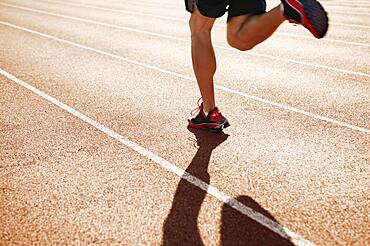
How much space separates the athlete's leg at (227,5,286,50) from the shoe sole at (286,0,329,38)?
124 mm

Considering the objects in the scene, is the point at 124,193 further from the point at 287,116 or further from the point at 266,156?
the point at 287,116

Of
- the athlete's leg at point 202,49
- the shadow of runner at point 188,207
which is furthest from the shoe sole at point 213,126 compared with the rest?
the athlete's leg at point 202,49

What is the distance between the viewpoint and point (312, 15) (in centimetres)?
213

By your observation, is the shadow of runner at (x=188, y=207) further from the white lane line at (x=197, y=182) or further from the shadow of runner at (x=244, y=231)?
the shadow of runner at (x=244, y=231)

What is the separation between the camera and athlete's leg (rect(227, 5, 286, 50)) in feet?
7.48

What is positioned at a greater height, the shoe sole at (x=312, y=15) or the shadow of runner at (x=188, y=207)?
the shoe sole at (x=312, y=15)

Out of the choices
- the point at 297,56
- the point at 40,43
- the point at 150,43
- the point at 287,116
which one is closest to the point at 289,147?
the point at 287,116

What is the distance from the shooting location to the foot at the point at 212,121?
311 centimetres

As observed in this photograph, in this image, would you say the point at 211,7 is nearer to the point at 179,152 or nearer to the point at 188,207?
the point at 179,152

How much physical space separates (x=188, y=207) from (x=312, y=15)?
1403 mm

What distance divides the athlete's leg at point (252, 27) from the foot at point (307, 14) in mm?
72

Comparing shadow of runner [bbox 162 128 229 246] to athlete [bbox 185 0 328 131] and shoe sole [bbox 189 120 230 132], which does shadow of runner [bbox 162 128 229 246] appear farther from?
athlete [bbox 185 0 328 131]

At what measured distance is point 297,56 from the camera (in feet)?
19.1

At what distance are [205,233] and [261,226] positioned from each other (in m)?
0.33
